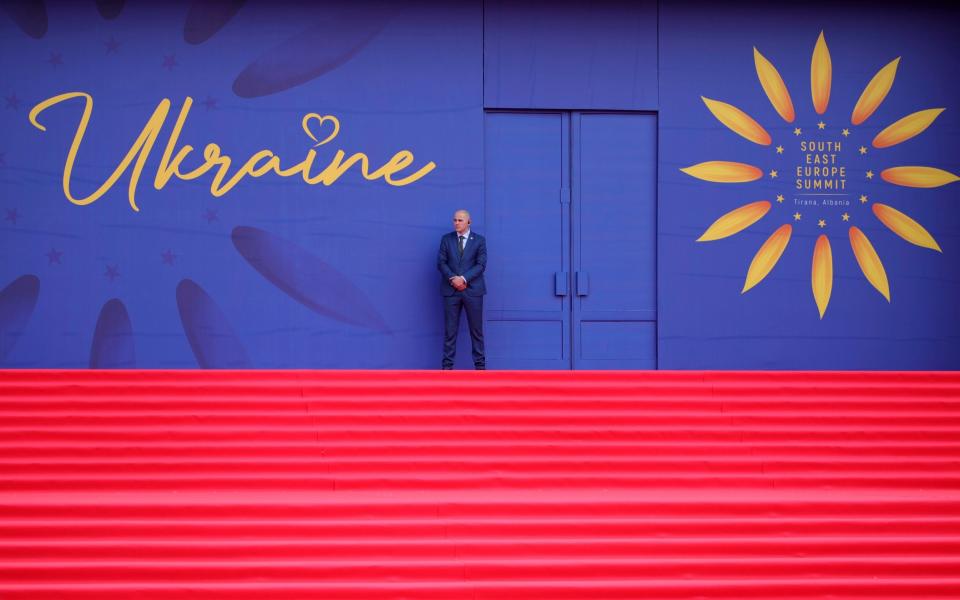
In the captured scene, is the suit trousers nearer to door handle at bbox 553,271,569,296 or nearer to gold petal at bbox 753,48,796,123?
door handle at bbox 553,271,569,296

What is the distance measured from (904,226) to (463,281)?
4.24m

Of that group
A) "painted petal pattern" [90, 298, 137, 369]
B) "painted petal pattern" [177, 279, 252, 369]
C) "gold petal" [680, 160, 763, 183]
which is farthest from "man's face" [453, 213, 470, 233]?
"painted petal pattern" [90, 298, 137, 369]

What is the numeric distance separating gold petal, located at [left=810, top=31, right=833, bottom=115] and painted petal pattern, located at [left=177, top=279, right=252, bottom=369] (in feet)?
19.0

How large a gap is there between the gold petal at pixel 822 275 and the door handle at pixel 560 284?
7.50 feet

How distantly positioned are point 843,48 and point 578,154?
2.68 metres

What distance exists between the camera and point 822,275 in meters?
9.16

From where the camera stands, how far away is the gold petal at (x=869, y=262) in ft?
30.2

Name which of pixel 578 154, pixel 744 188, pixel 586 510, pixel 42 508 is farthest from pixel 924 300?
pixel 42 508

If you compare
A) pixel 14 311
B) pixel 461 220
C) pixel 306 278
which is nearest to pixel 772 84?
pixel 461 220

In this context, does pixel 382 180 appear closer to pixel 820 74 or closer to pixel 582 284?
pixel 582 284

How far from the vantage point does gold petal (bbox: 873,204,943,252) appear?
30.3 ft

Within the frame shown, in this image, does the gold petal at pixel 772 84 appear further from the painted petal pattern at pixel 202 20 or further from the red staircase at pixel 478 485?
the painted petal pattern at pixel 202 20

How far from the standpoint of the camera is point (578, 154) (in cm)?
912

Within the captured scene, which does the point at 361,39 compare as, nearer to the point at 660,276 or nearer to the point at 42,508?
the point at 660,276
